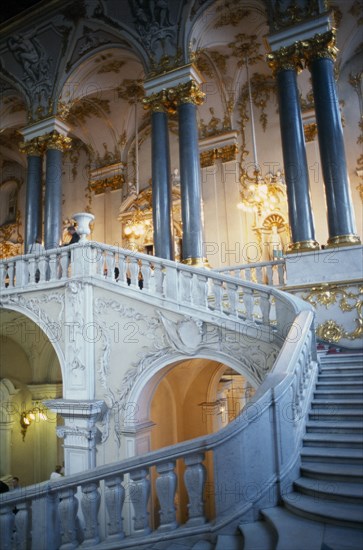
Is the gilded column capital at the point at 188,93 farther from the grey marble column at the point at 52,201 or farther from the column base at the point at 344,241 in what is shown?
the column base at the point at 344,241

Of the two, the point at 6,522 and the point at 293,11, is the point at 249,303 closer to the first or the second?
the point at 6,522

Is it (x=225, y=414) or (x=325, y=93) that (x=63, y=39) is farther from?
(x=225, y=414)

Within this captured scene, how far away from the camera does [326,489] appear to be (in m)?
3.84

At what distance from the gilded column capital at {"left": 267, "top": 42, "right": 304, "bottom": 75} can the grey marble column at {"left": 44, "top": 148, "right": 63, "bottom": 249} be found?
6.78 meters

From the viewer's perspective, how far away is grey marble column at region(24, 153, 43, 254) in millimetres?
13562

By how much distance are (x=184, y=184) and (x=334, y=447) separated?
7752mm

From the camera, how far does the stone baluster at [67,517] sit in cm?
412

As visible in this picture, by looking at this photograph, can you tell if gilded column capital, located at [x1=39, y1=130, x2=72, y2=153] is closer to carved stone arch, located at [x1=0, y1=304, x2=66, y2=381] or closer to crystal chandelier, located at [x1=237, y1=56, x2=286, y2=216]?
crystal chandelier, located at [x1=237, y1=56, x2=286, y2=216]

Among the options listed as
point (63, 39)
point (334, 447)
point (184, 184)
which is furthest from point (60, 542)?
point (63, 39)

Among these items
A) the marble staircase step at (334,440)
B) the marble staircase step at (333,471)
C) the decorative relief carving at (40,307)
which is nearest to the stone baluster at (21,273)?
the decorative relief carving at (40,307)

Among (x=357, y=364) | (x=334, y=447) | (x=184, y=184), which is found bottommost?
(x=334, y=447)

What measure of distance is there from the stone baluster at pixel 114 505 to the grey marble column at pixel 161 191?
7.37 meters

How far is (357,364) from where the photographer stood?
616cm

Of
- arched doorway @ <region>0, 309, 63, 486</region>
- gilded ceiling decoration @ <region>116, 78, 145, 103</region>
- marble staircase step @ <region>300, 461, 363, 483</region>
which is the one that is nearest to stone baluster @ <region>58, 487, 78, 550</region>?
marble staircase step @ <region>300, 461, 363, 483</region>
